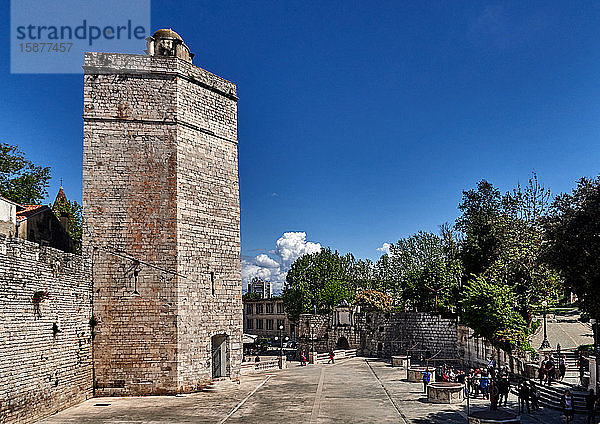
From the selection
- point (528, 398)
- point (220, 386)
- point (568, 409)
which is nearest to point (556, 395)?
point (528, 398)

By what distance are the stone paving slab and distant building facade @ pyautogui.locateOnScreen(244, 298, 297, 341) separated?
156 ft

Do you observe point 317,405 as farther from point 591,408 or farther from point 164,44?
point 164,44

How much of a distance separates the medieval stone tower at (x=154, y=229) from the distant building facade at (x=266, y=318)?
48.7 meters

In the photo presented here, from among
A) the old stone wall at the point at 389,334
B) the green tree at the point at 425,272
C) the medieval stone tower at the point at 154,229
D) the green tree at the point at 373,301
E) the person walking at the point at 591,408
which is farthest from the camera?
the green tree at the point at 373,301

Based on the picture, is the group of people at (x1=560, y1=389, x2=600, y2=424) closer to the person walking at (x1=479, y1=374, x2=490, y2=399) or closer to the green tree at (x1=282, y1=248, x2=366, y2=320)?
the person walking at (x1=479, y1=374, x2=490, y2=399)

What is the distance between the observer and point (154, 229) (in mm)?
20875

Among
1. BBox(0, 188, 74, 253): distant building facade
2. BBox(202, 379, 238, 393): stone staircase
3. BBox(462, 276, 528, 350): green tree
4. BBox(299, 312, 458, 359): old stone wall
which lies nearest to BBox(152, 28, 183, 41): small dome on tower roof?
BBox(0, 188, 74, 253): distant building facade

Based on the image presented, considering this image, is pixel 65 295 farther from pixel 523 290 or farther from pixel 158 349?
pixel 523 290

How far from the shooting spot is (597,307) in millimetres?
13742

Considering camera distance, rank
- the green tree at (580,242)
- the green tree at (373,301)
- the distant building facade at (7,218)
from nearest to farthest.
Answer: the green tree at (580,242) < the distant building facade at (7,218) < the green tree at (373,301)

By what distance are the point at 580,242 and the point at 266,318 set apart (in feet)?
209

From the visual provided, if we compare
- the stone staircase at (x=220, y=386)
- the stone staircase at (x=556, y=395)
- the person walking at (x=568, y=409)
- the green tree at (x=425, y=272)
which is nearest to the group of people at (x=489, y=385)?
the stone staircase at (x=556, y=395)

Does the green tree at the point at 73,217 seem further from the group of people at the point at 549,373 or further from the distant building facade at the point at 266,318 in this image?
the distant building facade at the point at 266,318

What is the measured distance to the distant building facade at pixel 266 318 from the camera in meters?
71.1
